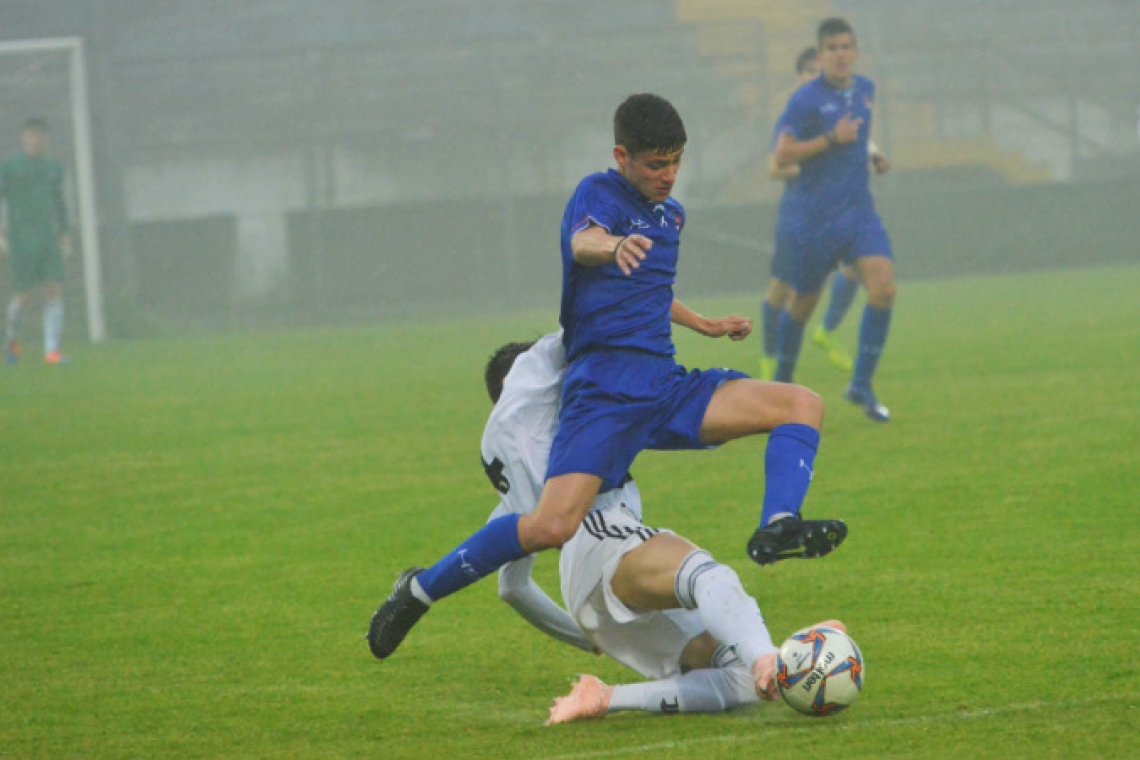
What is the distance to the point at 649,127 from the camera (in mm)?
4773

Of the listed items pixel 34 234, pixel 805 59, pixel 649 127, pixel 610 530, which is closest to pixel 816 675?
pixel 610 530

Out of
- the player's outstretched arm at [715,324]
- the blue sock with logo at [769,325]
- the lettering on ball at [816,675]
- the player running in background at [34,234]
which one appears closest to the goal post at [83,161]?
the player running in background at [34,234]

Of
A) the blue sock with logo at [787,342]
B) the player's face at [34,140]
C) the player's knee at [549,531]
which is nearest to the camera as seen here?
the player's knee at [549,531]

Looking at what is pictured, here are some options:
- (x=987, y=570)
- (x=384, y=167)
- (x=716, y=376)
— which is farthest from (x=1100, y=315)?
(x=384, y=167)

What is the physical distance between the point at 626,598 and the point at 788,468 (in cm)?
53

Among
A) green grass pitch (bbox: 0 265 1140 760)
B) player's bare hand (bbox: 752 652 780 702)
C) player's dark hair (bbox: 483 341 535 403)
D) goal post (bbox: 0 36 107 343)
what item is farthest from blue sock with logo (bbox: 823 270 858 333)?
goal post (bbox: 0 36 107 343)

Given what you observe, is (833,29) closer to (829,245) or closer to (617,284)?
(829,245)

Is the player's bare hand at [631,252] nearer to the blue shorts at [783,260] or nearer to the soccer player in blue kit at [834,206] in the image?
the soccer player in blue kit at [834,206]

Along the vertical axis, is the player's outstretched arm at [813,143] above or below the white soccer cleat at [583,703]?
above

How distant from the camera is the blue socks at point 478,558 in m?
4.64

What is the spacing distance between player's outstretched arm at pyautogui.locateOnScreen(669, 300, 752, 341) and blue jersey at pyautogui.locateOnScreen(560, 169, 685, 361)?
0.59ft

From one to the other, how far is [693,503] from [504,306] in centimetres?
1962

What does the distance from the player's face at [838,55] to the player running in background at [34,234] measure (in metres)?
9.95

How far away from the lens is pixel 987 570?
237 inches
